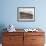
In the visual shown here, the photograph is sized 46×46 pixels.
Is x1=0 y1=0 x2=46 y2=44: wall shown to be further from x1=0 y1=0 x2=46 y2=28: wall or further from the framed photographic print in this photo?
the framed photographic print

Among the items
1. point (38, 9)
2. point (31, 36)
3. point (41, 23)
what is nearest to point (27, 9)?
point (38, 9)

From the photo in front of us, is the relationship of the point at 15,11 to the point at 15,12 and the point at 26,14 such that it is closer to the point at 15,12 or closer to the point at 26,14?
the point at 15,12

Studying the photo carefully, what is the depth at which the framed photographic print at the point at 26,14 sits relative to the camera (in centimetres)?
434

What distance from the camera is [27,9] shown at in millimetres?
4336

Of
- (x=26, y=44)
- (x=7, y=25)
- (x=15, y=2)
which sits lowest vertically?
(x=26, y=44)

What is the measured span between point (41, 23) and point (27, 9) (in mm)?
668

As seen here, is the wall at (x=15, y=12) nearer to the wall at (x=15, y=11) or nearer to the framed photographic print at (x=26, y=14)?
the wall at (x=15, y=11)

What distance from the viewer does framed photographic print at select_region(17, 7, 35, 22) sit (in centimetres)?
434

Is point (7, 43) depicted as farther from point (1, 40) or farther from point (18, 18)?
point (18, 18)

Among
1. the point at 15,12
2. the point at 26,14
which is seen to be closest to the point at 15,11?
the point at 15,12

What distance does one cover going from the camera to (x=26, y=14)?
172 inches

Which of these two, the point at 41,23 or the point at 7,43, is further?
the point at 41,23

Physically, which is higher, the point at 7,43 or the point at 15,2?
the point at 15,2

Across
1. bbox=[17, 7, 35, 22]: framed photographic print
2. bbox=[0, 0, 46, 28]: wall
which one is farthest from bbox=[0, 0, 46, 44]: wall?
bbox=[17, 7, 35, 22]: framed photographic print
